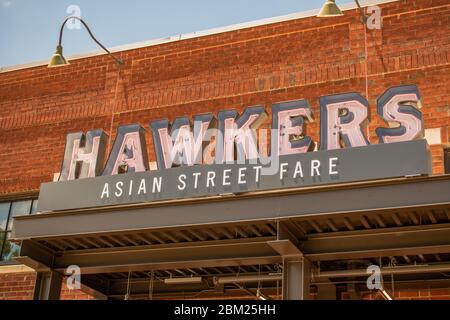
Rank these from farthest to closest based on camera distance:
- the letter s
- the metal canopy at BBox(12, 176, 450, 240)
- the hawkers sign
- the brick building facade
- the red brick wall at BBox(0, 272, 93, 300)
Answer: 1. the red brick wall at BBox(0, 272, 93, 300)
2. the brick building facade
3. the letter s
4. the hawkers sign
5. the metal canopy at BBox(12, 176, 450, 240)

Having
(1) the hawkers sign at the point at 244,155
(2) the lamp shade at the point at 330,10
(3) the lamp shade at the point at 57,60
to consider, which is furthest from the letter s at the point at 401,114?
(3) the lamp shade at the point at 57,60

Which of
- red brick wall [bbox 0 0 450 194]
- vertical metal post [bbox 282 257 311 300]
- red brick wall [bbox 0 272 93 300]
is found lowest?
vertical metal post [bbox 282 257 311 300]

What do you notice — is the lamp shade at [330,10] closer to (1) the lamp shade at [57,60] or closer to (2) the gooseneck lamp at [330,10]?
(2) the gooseneck lamp at [330,10]

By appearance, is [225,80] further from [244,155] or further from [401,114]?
[401,114]

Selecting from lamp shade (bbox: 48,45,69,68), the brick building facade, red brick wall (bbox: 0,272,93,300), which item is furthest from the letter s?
red brick wall (bbox: 0,272,93,300)

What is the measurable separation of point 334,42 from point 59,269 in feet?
21.1

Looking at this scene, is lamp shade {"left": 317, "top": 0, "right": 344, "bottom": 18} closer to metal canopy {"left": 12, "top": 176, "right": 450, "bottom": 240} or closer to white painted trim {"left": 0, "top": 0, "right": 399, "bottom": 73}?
white painted trim {"left": 0, "top": 0, "right": 399, "bottom": 73}

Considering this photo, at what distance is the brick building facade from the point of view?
41.6ft

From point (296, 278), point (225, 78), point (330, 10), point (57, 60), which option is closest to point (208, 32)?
point (225, 78)

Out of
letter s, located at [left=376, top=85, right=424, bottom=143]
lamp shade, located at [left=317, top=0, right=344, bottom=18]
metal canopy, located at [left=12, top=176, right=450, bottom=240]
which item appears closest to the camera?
metal canopy, located at [left=12, top=176, right=450, bottom=240]

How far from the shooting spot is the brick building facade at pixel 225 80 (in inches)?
499

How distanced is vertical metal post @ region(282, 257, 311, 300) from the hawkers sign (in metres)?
0.93

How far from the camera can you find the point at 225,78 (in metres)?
14.3

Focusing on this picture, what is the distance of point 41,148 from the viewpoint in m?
15.6
